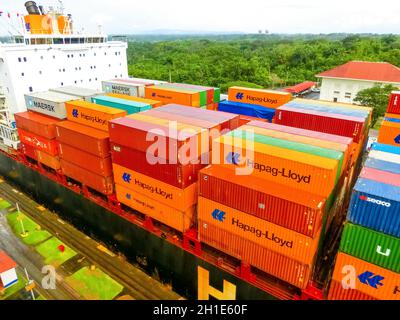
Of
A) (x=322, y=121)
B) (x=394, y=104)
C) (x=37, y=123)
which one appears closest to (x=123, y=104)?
(x=37, y=123)

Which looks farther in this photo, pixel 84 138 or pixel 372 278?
pixel 84 138

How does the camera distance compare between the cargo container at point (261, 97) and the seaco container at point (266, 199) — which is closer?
the seaco container at point (266, 199)

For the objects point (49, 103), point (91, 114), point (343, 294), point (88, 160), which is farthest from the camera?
point (49, 103)

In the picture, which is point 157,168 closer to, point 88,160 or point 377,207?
point 88,160

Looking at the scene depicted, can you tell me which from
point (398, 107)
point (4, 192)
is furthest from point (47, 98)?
point (398, 107)

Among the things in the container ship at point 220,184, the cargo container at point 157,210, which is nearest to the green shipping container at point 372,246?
the container ship at point 220,184

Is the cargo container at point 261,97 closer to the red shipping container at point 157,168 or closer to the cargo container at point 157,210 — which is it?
the red shipping container at point 157,168
